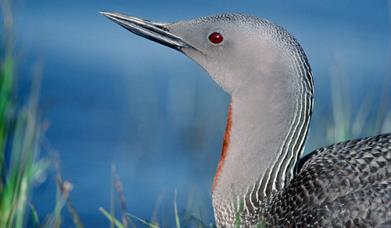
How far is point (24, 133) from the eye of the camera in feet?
20.0

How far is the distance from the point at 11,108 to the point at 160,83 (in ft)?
13.3

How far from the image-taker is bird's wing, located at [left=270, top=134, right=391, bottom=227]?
18.1 feet

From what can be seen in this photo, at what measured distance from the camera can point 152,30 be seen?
5930 mm

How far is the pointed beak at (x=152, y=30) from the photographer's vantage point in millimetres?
5895

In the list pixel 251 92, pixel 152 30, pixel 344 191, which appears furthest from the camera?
pixel 152 30

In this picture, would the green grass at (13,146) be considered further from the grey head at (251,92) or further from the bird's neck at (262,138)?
the bird's neck at (262,138)

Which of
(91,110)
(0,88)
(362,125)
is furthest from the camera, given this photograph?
(91,110)

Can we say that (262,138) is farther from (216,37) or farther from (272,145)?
(216,37)

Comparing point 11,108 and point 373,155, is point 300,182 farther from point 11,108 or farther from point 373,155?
point 11,108

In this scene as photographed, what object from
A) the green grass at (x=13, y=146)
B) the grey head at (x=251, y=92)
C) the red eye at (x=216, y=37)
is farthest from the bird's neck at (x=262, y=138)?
the green grass at (x=13, y=146)

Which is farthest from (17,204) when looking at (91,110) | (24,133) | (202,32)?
(91,110)

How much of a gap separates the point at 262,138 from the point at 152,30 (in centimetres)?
74

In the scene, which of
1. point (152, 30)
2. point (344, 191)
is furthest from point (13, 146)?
point (344, 191)

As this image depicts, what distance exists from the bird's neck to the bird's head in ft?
0.19
